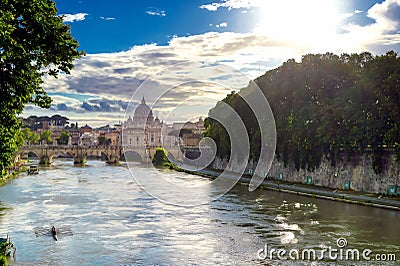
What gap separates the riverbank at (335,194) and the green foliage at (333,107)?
8.96 ft

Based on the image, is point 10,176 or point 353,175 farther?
point 10,176

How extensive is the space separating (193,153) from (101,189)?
191ft

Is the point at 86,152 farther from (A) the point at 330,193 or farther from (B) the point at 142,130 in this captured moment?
(A) the point at 330,193

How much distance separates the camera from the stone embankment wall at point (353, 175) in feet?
135

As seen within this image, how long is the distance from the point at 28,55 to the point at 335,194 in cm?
3198

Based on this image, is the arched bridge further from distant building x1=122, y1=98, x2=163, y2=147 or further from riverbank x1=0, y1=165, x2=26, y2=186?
distant building x1=122, y1=98, x2=163, y2=147

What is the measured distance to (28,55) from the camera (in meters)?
19.2

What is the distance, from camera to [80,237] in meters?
27.6

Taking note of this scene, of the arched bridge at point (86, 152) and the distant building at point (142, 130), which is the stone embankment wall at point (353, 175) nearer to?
the arched bridge at point (86, 152)

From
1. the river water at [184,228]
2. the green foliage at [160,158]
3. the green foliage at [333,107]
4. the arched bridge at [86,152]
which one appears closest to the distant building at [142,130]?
the arched bridge at [86,152]

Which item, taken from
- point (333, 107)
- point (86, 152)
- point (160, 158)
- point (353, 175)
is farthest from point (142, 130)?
point (353, 175)

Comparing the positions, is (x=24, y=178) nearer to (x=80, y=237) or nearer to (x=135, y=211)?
(x=135, y=211)

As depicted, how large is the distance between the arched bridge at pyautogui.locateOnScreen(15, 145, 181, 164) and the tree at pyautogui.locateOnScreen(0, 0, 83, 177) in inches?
3066

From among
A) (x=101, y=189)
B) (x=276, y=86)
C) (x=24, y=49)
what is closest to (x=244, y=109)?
(x=276, y=86)
